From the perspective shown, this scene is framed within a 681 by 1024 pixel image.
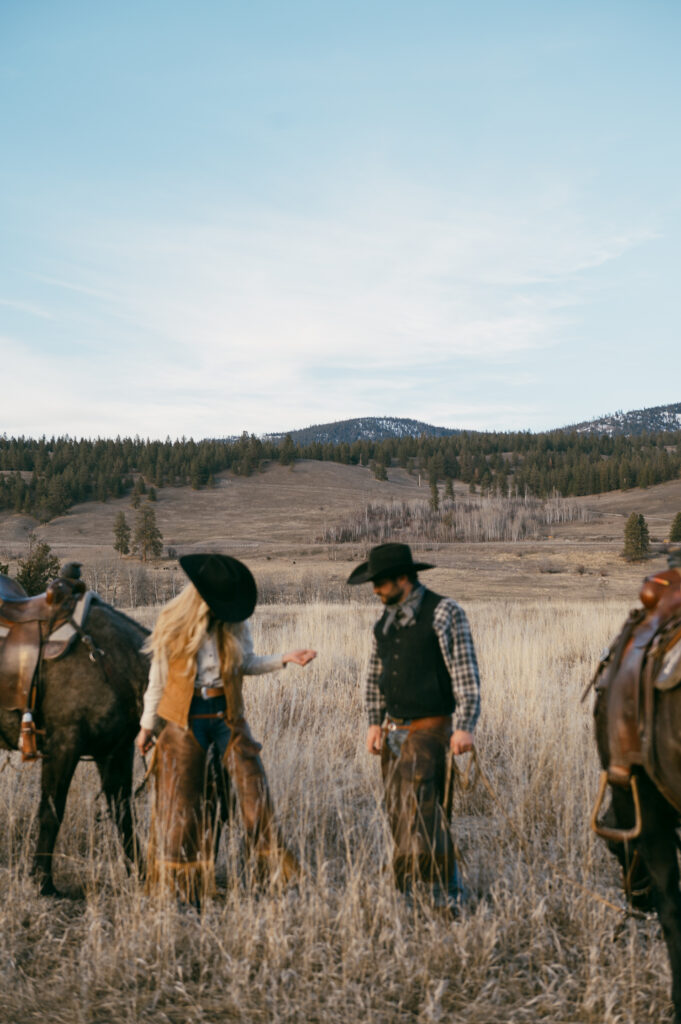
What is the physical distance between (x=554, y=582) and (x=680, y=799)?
881 inches

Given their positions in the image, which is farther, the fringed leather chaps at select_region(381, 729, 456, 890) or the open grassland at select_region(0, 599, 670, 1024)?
the fringed leather chaps at select_region(381, 729, 456, 890)

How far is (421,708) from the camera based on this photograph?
131 inches

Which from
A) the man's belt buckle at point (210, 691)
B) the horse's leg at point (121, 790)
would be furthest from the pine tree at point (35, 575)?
the man's belt buckle at point (210, 691)

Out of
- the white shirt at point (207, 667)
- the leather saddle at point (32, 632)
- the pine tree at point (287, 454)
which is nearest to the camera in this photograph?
the white shirt at point (207, 667)

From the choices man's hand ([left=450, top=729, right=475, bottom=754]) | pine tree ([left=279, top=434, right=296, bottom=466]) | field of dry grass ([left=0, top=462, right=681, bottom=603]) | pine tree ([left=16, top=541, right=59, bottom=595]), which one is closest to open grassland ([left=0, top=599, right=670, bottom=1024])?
man's hand ([left=450, top=729, right=475, bottom=754])

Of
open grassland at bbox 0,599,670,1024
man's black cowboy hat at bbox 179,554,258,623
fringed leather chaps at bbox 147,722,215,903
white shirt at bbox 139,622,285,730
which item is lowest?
open grassland at bbox 0,599,670,1024

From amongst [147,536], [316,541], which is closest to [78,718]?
[147,536]

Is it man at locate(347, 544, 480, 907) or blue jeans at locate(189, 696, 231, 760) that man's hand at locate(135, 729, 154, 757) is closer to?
blue jeans at locate(189, 696, 231, 760)

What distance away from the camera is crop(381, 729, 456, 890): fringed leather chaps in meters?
3.24

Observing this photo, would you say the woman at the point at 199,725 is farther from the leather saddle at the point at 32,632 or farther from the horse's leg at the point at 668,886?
the horse's leg at the point at 668,886

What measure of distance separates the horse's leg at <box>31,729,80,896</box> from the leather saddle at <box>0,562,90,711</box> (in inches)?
10.2

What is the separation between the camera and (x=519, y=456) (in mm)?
107438

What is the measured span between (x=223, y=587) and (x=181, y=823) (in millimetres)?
1141

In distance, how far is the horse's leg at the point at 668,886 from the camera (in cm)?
249
